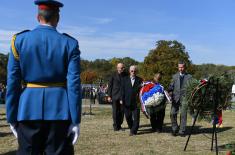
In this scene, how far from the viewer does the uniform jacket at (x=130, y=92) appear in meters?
13.3

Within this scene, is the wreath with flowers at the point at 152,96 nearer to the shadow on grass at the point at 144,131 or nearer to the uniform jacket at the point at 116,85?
the shadow on grass at the point at 144,131

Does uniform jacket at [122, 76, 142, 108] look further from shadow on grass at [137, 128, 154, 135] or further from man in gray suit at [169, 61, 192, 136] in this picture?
man in gray suit at [169, 61, 192, 136]

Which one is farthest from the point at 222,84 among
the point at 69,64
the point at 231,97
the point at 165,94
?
the point at 69,64

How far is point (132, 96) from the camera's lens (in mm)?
13312

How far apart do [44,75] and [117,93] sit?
9.34m

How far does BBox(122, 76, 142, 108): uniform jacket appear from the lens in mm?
13336

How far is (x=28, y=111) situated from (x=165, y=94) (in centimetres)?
874

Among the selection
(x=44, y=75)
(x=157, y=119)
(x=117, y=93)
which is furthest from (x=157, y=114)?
(x=44, y=75)

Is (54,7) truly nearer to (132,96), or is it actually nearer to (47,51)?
(47,51)

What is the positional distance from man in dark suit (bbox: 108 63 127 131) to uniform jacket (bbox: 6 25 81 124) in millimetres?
9094

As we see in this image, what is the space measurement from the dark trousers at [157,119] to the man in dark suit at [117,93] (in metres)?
1.04

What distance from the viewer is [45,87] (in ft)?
15.6

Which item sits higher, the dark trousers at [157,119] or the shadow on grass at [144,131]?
the dark trousers at [157,119]

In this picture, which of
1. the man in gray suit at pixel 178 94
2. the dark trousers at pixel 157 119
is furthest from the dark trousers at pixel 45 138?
the dark trousers at pixel 157 119
